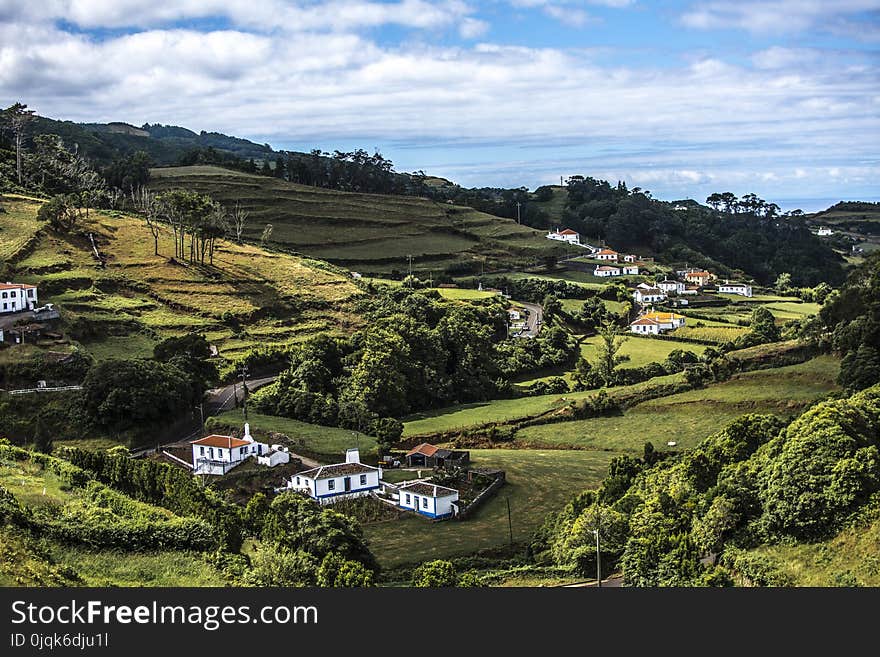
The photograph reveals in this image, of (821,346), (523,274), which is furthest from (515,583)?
(523,274)

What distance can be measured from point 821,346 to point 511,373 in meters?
18.5

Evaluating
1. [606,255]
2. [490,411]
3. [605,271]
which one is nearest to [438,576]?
[490,411]

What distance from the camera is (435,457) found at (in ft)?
132

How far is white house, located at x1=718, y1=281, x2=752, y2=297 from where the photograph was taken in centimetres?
8912

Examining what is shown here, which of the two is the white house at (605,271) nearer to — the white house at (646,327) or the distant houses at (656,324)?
the distant houses at (656,324)

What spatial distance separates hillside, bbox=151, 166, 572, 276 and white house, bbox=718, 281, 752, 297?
17.3m

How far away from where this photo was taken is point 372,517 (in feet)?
113

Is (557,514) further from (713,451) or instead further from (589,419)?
(589,419)

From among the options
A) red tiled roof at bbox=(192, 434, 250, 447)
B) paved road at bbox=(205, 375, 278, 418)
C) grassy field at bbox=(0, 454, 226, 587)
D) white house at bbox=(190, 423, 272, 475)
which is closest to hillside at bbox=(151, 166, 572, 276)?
paved road at bbox=(205, 375, 278, 418)

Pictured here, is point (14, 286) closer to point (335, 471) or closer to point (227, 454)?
point (227, 454)

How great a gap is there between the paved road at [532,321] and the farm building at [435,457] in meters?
25.2

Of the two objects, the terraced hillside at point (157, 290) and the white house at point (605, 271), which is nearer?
the terraced hillside at point (157, 290)

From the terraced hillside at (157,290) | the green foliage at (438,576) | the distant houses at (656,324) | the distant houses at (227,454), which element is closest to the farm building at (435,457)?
the distant houses at (227,454)

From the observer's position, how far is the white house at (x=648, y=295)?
80.3 m
